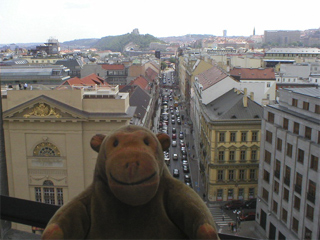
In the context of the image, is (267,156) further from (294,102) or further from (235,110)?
(235,110)

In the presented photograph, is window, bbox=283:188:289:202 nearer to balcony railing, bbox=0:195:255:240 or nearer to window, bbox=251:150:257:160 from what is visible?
window, bbox=251:150:257:160

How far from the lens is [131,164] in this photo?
281 cm

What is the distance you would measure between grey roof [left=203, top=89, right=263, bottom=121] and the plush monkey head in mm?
22322

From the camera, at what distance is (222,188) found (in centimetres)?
2528

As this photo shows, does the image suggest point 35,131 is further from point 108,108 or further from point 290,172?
point 290,172

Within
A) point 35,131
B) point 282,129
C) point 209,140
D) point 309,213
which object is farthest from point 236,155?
point 35,131

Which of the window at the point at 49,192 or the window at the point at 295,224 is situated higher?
the window at the point at 49,192

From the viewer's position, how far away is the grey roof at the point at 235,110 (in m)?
25.0

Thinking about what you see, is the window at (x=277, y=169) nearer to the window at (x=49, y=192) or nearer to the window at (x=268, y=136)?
the window at (x=268, y=136)

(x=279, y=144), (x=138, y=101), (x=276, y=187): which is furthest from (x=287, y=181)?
(x=138, y=101)

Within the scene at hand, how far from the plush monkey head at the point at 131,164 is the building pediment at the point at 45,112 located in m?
13.9

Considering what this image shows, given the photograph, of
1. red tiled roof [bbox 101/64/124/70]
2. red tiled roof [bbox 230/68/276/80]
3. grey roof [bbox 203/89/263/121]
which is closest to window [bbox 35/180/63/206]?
grey roof [bbox 203/89/263/121]

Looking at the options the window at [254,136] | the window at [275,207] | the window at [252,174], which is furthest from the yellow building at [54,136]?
the window at [252,174]

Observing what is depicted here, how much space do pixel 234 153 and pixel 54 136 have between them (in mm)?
12425
